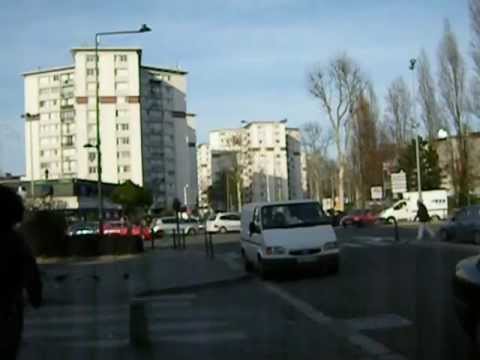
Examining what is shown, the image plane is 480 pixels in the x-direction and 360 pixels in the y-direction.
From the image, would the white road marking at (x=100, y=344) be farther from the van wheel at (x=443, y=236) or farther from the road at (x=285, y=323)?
the van wheel at (x=443, y=236)

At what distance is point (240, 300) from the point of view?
15.3 m

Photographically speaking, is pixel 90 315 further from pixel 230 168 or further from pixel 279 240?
pixel 230 168

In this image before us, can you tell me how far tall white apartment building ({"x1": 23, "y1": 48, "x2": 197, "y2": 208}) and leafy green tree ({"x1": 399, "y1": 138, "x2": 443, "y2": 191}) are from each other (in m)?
46.9

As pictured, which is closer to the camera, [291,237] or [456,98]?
[291,237]

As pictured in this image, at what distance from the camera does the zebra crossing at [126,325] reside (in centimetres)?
1043

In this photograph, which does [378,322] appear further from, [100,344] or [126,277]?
[126,277]

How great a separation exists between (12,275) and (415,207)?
5813 cm

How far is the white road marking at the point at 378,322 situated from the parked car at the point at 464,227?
1717 cm

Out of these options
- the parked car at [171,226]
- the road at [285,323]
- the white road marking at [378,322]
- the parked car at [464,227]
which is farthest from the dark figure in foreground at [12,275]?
the parked car at [171,226]

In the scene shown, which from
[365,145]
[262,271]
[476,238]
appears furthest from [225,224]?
[262,271]

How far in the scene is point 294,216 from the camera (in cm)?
1972

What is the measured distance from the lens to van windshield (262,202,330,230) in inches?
768

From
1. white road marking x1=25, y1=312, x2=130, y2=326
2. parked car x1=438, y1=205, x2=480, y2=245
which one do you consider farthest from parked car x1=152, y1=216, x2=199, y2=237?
white road marking x1=25, y1=312, x2=130, y2=326

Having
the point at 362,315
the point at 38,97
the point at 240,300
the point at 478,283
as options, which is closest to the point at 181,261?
the point at 240,300
